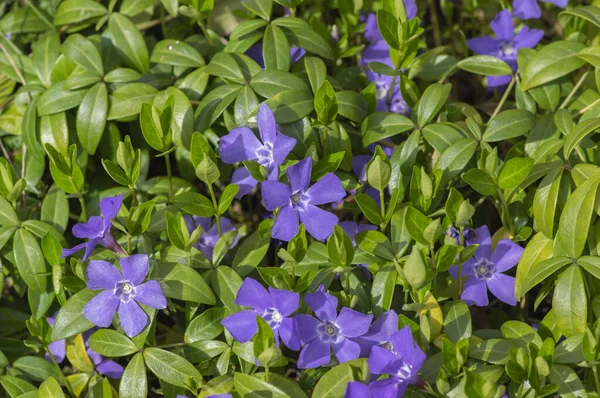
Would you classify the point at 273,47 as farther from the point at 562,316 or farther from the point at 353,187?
the point at 562,316

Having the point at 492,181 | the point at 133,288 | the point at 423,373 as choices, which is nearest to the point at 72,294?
the point at 133,288

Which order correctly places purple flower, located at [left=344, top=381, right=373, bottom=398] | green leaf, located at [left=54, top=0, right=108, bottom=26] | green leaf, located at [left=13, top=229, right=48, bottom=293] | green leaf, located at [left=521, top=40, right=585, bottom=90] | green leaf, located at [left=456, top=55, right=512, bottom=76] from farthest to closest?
1. green leaf, located at [left=54, top=0, right=108, bottom=26]
2. green leaf, located at [left=456, top=55, right=512, bottom=76]
3. green leaf, located at [left=521, top=40, right=585, bottom=90]
4. green leaf, located at [left=13, top=229, right=48, bottom=293]
5. purple flower, located at [left=344, top=381, right=373, bottom=398]

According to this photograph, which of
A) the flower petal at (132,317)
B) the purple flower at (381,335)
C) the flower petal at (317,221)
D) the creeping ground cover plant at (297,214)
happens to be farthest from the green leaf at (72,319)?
the purple flower at (381,335)

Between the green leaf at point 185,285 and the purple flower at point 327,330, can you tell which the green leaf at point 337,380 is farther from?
the green leaf at point 185,285

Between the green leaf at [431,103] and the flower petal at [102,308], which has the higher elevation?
the green leaf at [431,103]

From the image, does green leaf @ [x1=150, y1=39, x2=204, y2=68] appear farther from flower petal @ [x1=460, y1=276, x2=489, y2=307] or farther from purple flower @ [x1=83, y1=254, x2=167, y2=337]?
flower petal @ [x1=460, y1=276, x2=489, y2=307]

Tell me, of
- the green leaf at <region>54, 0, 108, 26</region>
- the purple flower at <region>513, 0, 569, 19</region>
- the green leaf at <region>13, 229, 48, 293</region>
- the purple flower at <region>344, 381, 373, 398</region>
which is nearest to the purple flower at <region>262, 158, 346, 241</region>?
the purple flower at <region>344, 381, 373, 398</region>
